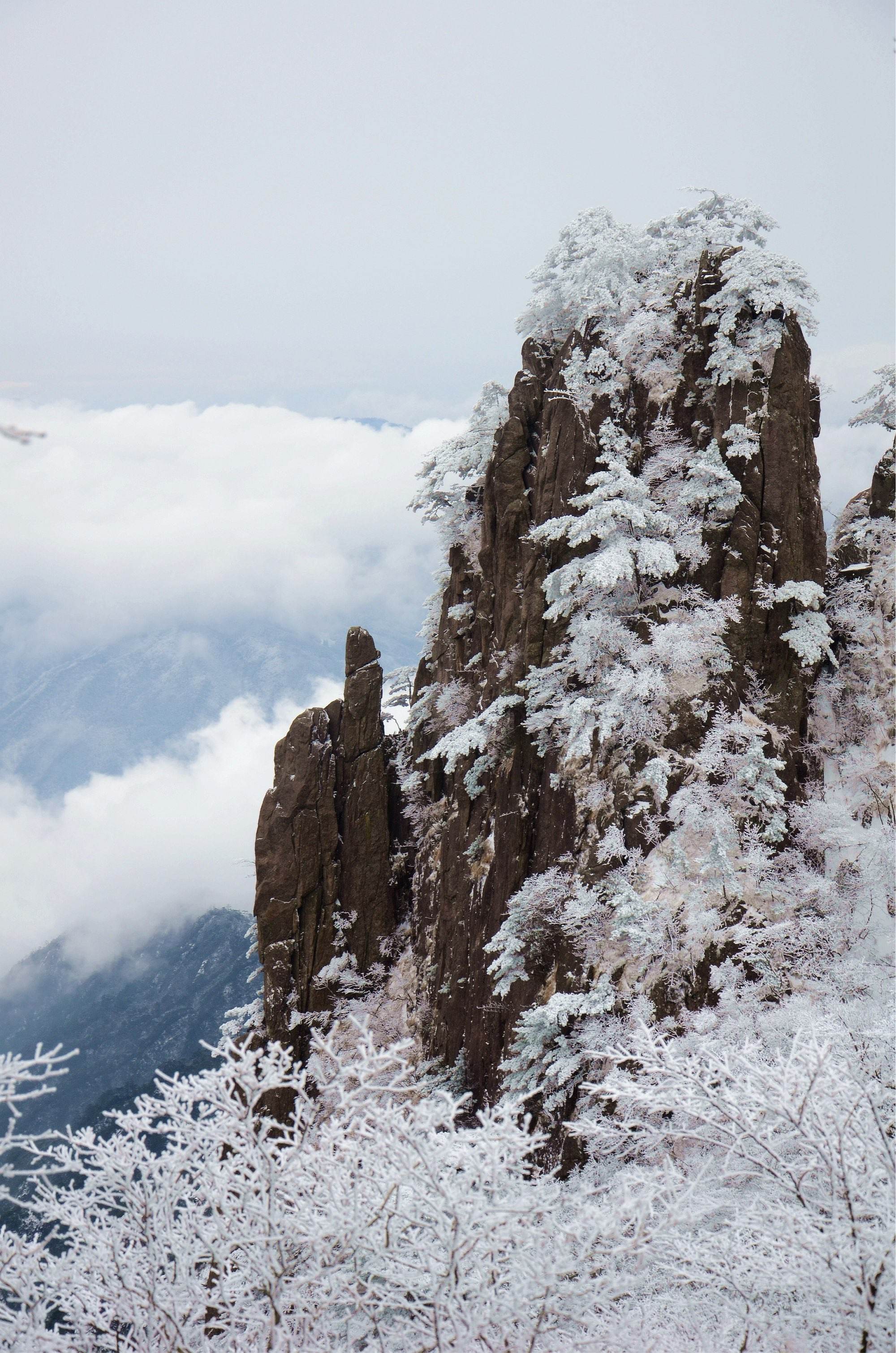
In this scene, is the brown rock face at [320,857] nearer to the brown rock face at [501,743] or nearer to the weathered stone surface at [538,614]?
the brown rock face at [501,743]

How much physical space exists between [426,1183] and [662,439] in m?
17.5

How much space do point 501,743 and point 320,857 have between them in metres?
9.24

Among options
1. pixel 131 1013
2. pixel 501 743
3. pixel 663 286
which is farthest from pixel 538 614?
pixel 131 1013

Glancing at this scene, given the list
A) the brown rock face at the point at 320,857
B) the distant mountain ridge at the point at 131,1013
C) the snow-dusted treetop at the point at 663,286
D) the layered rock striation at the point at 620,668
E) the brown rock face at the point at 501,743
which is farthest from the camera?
the distant mountain ridge at the point at 131,1013

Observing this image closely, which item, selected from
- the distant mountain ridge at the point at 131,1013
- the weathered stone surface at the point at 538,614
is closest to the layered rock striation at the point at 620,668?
the weathered stone surface at the point at 538,614

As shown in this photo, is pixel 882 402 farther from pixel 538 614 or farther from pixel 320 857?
pixel 320 857

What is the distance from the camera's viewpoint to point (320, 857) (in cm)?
2578

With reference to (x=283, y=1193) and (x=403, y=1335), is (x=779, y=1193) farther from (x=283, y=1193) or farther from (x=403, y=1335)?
(x=283, y=1193)

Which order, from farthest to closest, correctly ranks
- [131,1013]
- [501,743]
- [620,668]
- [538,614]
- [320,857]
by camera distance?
1. [131,1013]
2. [320,857]
3. [501,743]
4. [538,614]
5. [620,668]

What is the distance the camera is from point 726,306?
63.4ft

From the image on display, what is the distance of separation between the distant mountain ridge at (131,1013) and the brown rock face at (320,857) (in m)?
74.8

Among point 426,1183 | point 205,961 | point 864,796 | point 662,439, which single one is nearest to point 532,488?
point 662,439

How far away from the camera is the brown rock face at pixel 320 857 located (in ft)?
82.6

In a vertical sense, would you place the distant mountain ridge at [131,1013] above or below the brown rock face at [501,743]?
below
